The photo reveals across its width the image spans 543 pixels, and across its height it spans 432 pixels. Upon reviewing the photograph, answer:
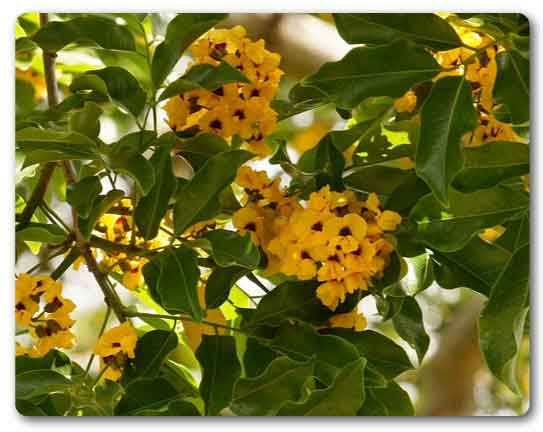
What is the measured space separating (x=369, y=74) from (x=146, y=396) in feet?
1.53

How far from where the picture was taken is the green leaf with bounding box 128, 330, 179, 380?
1.35 meters

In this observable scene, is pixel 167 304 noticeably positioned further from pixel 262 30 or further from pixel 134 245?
pixel 262 30

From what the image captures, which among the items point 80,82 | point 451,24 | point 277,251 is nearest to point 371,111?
point 451,24

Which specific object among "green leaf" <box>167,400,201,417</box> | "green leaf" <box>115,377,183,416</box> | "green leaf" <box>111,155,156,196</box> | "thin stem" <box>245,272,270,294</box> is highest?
"green leaf" <box>111,155,156,196</box>

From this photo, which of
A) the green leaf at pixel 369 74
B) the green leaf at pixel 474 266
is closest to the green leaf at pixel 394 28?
the green leaf at pixel 369 74

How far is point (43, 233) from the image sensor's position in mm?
1366

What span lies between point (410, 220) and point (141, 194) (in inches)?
13.1

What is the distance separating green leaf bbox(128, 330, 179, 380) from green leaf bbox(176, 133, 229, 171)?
22cm

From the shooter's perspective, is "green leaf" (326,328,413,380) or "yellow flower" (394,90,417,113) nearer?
"green leaf" (326,328,413,380)

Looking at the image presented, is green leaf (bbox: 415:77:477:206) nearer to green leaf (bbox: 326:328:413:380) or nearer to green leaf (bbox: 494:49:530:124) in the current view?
green leaf (bbox: 494:49:530:124)

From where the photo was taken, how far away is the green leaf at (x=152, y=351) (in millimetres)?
1353

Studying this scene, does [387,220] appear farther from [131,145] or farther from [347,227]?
[131,145]

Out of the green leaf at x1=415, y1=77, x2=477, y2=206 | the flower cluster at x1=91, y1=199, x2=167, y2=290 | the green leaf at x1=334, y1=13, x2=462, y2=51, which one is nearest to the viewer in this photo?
the green leaf at x1=415, y1=77, x2=477, y2=206

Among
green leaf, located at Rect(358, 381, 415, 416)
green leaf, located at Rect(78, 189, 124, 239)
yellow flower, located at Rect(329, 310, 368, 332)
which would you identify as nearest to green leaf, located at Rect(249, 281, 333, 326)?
yellow flower, located at Rect(329, 310, 368, 332)
